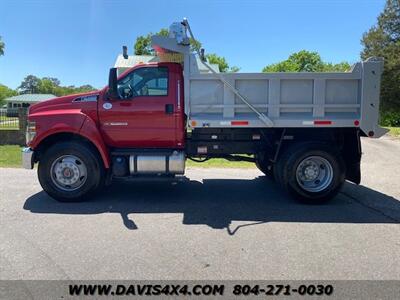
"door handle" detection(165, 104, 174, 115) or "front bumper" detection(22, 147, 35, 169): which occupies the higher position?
"door handle" detection(165, 104, 174, 115)

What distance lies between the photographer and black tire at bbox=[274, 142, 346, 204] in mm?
7098

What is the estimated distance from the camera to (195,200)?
7.31m

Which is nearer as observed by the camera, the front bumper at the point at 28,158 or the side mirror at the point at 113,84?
the side mirror at the point at 113,84

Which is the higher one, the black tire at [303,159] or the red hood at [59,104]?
the red hood at [59,104]

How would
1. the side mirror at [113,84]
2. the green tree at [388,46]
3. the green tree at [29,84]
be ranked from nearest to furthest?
the side mirror at [113,84] → the green tree at [388,46] → the green tree at [29,84]

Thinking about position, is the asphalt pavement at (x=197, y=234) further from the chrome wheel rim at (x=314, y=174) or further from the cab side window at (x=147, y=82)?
the cab side window at (x=147, y=82)

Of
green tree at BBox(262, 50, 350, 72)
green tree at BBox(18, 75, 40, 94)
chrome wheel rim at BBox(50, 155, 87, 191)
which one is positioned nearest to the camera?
chrome wheel rim at BBox(50, 155, 87, 191)

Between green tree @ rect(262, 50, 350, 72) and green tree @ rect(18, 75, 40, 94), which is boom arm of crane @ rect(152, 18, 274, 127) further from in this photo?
green tree @ rect(18, 75, 40, 94)

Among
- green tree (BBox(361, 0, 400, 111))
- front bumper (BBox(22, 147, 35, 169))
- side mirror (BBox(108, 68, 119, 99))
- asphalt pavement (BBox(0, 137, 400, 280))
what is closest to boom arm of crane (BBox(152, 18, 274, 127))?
side mirror (BBox(108, 68, 119, 99))

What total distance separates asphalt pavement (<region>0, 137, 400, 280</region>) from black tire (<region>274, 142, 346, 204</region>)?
246 mm

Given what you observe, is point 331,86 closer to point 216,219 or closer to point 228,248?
point 216,219

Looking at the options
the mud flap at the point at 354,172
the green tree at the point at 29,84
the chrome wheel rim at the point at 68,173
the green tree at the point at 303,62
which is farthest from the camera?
→ the green tree at the point at 29,84

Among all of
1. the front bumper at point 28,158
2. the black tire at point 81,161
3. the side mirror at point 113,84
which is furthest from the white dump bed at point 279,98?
the front bumper at point 28,158

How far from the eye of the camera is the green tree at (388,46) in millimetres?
36781
